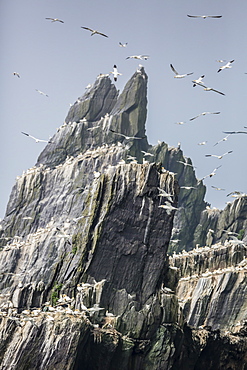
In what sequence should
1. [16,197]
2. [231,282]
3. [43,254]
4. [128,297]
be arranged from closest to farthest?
1. [128,297]
2. [231,282]
3. [43,254]
4. [16,197]

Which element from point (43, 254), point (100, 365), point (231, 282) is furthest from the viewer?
point (43, 254)

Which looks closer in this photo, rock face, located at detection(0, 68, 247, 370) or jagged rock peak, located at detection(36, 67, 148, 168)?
rock face, located at detection(0, 68, 247, 370)

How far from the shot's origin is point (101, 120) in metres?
119

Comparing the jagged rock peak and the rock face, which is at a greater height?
the jagged rock peak

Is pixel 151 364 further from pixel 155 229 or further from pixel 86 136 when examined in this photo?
pixel 86 136

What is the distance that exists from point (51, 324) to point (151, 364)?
9.03 meters

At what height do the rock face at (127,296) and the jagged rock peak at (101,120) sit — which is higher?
the jagged rock peak at (101,120)

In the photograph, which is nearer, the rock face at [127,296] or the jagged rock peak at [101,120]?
the rock face at [127,296]

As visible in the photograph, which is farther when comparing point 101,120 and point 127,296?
point 101,120

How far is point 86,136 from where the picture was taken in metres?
118

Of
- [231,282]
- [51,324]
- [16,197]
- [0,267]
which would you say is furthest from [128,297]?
Result: [16,197]

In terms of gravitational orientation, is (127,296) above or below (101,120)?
below

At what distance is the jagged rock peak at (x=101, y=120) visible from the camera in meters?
116

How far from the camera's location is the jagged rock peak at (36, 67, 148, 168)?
11606cm
